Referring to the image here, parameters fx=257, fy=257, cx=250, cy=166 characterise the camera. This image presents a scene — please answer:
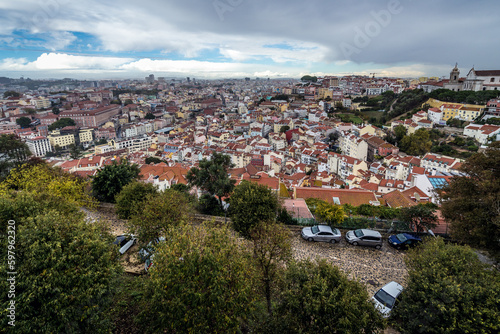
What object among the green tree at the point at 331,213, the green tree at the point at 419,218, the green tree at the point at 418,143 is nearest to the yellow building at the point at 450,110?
the green tree at the point at 418,143

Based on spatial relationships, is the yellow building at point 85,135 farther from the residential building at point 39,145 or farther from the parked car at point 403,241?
the parked car at point 403,241

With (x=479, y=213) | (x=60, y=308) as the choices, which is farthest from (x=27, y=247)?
(x=479, y=213)

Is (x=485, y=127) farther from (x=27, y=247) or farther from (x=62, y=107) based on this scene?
(x=62, y=107)

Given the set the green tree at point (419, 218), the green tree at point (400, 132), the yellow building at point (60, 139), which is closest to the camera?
the green tree at point (419, 218)

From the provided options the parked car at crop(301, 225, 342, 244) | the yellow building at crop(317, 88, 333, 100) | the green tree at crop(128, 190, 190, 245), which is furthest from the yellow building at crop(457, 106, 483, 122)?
the green tree at crop(128, 190, 190, 245)

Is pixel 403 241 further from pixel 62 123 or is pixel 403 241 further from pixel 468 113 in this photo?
pixel 62 123

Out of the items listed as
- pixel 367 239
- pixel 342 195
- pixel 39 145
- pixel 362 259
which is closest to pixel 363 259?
pixel 362 259
